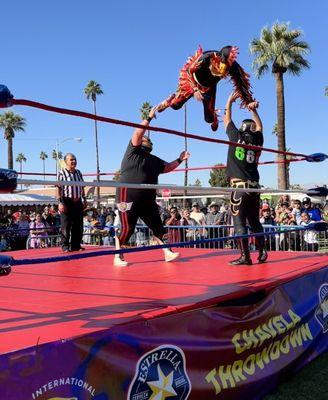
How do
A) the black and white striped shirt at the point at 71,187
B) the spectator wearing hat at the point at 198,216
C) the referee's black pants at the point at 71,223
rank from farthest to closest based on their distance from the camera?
the spectator wearing hat at the point at 198,216
the referee's black pants at the point at 71,223
the black and white striped shirt at the point at 71,187

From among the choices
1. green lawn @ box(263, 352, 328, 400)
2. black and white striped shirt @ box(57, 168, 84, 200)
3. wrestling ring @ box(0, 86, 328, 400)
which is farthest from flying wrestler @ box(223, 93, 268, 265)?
black and white striped shirt @ box(57, 168, 84, 200)

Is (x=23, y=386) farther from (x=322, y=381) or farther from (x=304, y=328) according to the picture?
(x=304, y=328)

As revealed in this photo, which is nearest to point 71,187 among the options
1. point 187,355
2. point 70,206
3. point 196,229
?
point 70,206

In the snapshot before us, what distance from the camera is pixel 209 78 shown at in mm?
5379

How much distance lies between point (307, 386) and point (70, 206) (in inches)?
153

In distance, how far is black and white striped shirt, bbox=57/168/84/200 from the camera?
6.27 m

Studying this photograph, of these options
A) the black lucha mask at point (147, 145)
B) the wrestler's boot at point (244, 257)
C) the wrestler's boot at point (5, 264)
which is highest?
the black lucha mask at point (147, 145)

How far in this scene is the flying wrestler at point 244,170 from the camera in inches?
192

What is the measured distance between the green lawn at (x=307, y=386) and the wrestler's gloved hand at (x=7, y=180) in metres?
2.56

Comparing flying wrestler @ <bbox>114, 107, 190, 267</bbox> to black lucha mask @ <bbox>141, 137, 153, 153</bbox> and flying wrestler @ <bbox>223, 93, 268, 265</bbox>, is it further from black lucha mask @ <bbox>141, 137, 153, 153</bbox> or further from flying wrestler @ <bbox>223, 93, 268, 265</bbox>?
flying wrestler @ <bbox>223, 93, 268, 265</bbox>

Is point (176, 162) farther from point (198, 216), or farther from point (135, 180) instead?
point (198, 216)

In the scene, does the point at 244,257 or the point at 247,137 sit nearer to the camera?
the point at 247,137

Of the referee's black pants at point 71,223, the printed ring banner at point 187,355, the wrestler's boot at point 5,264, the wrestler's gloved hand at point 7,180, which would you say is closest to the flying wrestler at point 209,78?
the printed ring banner at point 187,355

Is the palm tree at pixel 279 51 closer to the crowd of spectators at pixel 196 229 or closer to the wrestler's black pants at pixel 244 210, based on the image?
A: the crowd of spectators at pixel 196 229
